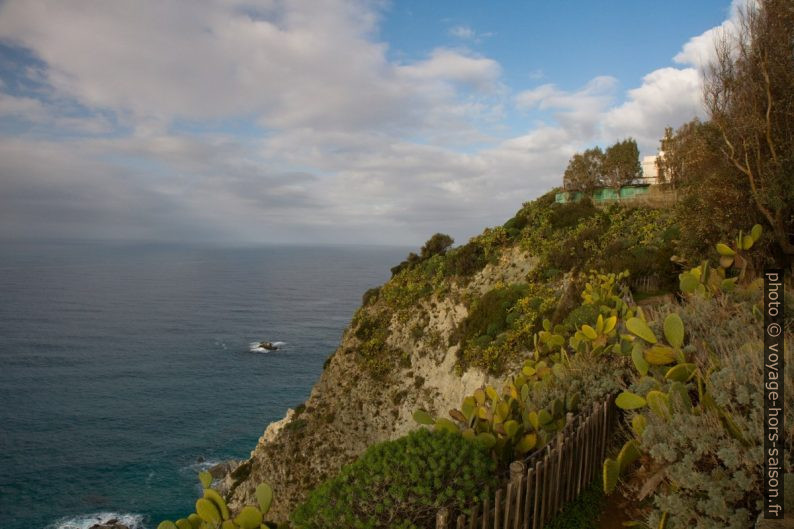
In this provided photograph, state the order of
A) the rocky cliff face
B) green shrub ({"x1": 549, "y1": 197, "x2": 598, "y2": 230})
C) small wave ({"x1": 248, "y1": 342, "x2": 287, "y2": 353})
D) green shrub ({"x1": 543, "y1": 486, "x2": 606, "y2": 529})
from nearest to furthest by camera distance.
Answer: green shrub ({"x1": 543, "y1": 486, "x2": 606, "y2": 529})
the rocky cliff face
green shrub ({"x1": 549, "y1": 197, "x2": 598, "y2": 230})
small wave ({"x1": 248, "y1": 342, "x2": 287, "y2": 353})

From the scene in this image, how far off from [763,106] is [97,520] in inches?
1667

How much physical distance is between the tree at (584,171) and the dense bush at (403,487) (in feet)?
105

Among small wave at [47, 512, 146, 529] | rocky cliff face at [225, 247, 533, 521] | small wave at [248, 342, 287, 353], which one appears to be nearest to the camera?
rocky cliff face at [225, 247, 533, 521]

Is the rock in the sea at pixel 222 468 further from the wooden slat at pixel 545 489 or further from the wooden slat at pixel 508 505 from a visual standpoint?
the wooden slat at pixel 508 505

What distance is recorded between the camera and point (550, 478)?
20.2ft

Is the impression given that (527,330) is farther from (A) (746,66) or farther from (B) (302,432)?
(B) (302,432)

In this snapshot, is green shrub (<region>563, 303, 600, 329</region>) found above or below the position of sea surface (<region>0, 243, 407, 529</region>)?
above

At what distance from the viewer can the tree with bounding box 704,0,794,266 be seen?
12312 millimetres

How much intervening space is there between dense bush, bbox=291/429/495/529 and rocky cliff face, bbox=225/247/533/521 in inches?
682

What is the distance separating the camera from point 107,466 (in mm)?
38812

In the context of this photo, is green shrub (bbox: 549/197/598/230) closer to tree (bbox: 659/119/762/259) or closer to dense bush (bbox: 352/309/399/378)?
tree (bbox: 659/119/762/259)

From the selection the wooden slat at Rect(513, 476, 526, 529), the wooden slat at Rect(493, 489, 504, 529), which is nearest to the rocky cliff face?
the wooden slat at Rect(513, 476, 526, 529)

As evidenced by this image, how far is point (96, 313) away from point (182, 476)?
7576cm

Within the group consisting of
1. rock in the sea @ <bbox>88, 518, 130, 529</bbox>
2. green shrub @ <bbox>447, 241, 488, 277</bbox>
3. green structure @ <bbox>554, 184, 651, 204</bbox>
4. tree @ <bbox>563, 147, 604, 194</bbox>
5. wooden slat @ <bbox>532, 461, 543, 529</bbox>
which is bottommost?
rock in the sea @ <bbox>88, 518, 130, 529</bbox>
